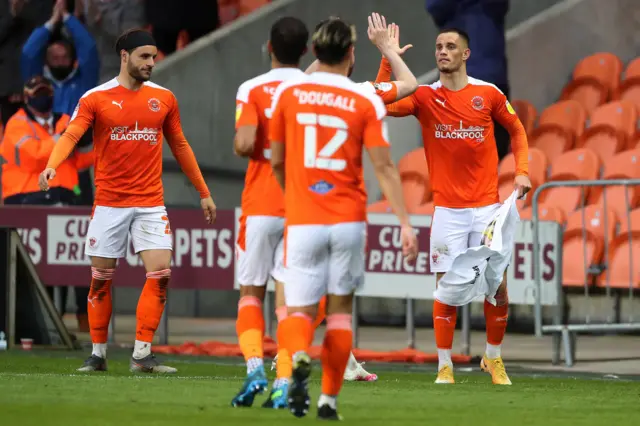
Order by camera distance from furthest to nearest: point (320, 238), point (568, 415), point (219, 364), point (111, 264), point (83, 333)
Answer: point (83, 333) → point (219, 364) → point (111, 264) → point (568, 415) → point (320, 238)

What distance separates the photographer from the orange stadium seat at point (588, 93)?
1784 centimetres

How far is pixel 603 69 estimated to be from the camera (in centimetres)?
1797

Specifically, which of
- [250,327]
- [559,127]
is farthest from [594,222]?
[250,327]

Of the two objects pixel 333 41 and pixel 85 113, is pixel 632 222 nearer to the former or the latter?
pixel 85 113

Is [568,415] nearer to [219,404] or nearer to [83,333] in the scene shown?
[219,404]

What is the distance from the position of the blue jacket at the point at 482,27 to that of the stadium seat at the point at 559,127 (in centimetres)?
67

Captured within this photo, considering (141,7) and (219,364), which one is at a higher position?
(141,7)

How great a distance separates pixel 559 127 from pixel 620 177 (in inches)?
68.5

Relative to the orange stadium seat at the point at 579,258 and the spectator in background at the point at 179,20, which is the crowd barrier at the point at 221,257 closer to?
the orange stadium seat at the point at 579,258

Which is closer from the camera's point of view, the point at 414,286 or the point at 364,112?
the point at 364,112

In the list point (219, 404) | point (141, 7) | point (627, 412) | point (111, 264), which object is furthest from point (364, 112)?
point (141, 7)

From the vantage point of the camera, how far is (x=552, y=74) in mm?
18547

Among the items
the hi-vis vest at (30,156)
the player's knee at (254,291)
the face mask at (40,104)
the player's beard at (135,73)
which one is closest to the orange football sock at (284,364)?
the player's knee at (254,291)

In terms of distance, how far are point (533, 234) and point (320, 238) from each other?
5779mm
